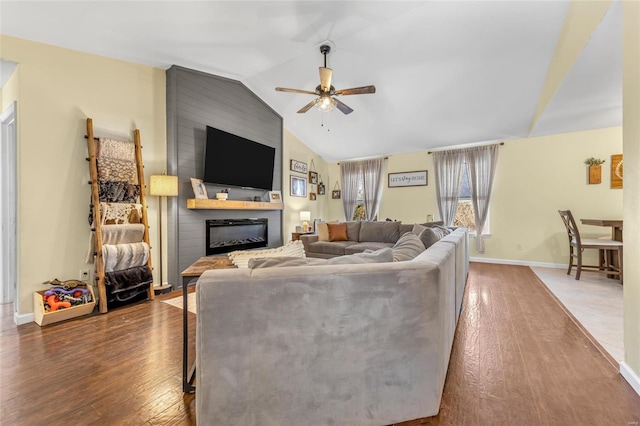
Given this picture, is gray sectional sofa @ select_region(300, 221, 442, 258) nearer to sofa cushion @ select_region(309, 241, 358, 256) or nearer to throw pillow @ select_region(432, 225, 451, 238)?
sofa cushion @ select_region(309, 241, 358, 256)

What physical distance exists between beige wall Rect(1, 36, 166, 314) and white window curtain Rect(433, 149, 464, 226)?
18.2 feet

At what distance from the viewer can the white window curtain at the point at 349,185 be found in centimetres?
698

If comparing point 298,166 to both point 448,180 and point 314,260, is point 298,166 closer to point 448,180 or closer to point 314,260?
point 448,180

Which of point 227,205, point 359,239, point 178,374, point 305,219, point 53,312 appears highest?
point 227,205

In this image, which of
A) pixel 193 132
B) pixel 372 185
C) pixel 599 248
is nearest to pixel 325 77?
pixel 193 132

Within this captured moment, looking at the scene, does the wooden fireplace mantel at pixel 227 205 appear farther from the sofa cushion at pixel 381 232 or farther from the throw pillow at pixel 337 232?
the sofa cushion at pixel 381 232

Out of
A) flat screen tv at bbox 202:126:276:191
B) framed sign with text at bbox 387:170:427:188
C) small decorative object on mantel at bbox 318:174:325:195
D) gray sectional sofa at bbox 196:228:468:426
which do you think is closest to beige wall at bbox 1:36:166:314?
flat screen tv at bbox 202:126:276:191

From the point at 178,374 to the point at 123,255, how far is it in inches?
76.9

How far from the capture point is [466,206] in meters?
5.70

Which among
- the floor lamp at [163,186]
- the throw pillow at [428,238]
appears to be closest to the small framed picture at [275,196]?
the floor lamp at [163,186]

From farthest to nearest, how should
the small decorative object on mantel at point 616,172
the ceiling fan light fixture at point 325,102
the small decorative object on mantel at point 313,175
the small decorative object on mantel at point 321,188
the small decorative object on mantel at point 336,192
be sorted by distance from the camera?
the small decorative object on mantel at point 336,192
the small decorative object on mantel at point 321,188
the small decorative object on mantel at point 313,175
the small decorative object on mantel at point 616,172
the ceiling fan light fixture at point 325,102

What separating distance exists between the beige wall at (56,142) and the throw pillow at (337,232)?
3436 millimetres

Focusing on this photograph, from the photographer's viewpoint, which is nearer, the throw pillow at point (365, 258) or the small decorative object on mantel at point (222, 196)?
the throw pillow at point (365, 258)

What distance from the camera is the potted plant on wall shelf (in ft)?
14.8
